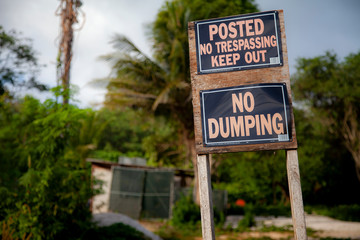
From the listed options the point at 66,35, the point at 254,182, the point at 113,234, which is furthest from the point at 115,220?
the point at 254,182

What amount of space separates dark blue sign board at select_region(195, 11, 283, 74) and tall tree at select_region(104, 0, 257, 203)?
7.60 meters

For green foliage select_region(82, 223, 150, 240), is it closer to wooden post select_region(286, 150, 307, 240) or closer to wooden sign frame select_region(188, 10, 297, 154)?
wooden sign frame select_region(188, 10, 297, 154)

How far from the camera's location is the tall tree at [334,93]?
15.5 metres

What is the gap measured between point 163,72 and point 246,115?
9.20 metres

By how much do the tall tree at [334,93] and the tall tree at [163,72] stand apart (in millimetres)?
6765

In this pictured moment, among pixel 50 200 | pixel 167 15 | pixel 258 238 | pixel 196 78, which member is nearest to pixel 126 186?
pixel 258 238

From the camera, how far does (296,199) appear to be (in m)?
3.09

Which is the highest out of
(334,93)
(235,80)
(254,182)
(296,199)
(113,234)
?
(334,93)

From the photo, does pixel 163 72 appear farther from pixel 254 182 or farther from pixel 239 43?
pixel 254 182

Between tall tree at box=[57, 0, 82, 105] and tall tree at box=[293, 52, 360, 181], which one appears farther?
tall tree at box=[293, 52, 360, 181]

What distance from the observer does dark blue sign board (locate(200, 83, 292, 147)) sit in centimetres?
318

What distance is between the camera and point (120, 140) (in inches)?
1459

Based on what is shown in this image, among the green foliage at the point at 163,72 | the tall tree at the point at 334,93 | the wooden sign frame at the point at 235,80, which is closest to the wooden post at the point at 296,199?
the wooden sign frame at the point at 235,80

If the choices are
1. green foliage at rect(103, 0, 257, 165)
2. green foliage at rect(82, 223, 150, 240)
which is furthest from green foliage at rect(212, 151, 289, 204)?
green foliage at rect(82, 223, 150, 240)
